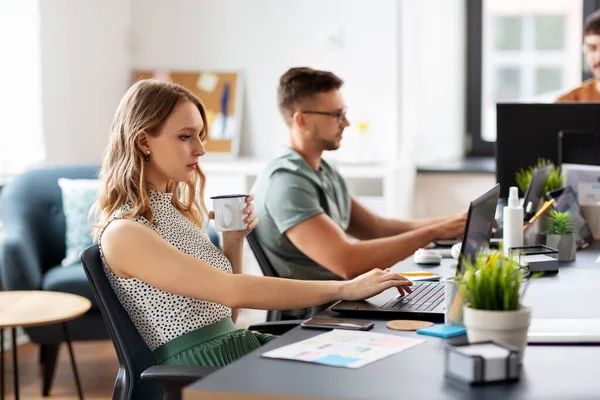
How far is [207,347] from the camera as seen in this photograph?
6.91 ft

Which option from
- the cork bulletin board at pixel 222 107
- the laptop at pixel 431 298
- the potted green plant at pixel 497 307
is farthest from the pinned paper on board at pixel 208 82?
the potted green plant at pixel 497 307

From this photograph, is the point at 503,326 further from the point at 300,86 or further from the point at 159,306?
the point at 300,86

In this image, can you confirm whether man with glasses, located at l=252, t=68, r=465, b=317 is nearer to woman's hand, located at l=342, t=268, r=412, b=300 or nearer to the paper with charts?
woman's hand, located at l=342, t=268, r=412, b=300

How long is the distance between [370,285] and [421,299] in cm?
14

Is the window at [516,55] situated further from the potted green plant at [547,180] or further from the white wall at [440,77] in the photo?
the potted green plant at [547,180]

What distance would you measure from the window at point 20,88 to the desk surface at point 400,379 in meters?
3.24

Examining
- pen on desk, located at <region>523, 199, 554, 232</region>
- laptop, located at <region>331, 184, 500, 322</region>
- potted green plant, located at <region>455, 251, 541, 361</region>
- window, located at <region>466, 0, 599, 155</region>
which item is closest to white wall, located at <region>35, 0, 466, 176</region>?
window, located at <region>466, 0, 599, 155</region>

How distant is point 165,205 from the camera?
221 cm

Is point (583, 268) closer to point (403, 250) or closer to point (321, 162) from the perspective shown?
point (403, 250)

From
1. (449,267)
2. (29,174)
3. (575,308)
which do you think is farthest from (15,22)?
(575,308)

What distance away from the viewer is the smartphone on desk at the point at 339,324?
1829 millimetres

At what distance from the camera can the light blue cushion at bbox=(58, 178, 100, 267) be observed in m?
4.20

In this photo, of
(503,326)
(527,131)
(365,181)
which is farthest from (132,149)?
(365,181)

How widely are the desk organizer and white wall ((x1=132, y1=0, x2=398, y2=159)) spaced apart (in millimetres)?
2668
